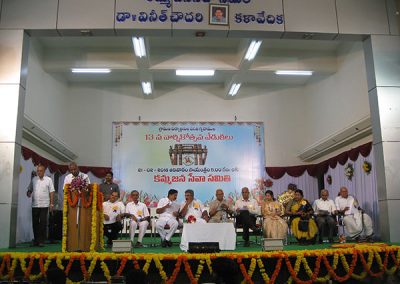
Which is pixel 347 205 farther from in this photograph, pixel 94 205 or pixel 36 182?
pixel 36 182

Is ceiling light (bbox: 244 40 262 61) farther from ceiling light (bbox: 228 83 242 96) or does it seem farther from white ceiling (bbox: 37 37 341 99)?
ceiling light (bbox: 228 83 242 96)

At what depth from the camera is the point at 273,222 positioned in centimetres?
804

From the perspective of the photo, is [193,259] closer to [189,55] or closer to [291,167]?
[189,55]

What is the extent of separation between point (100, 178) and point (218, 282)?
11.3 metres

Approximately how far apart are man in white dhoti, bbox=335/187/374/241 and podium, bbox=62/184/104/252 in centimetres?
550

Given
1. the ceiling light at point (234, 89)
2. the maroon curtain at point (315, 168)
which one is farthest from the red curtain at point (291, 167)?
the ceiling light at point (234, 89)

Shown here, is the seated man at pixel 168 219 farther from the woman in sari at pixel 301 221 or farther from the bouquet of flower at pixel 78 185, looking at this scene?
the woman in sari at pixel 301 221

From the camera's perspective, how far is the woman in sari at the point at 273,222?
795 centimetres

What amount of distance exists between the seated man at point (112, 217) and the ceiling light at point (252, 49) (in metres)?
4.97

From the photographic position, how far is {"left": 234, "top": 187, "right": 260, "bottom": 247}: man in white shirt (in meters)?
8.05

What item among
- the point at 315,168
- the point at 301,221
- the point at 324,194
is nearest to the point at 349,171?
the point at 324,194

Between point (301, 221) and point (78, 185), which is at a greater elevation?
point (78, 185)

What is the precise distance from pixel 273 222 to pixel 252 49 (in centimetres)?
459

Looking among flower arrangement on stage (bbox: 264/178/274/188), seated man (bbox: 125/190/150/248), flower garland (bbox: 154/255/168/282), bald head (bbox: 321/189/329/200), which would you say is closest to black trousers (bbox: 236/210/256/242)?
seated man (bbox: 125/190/150/248)
